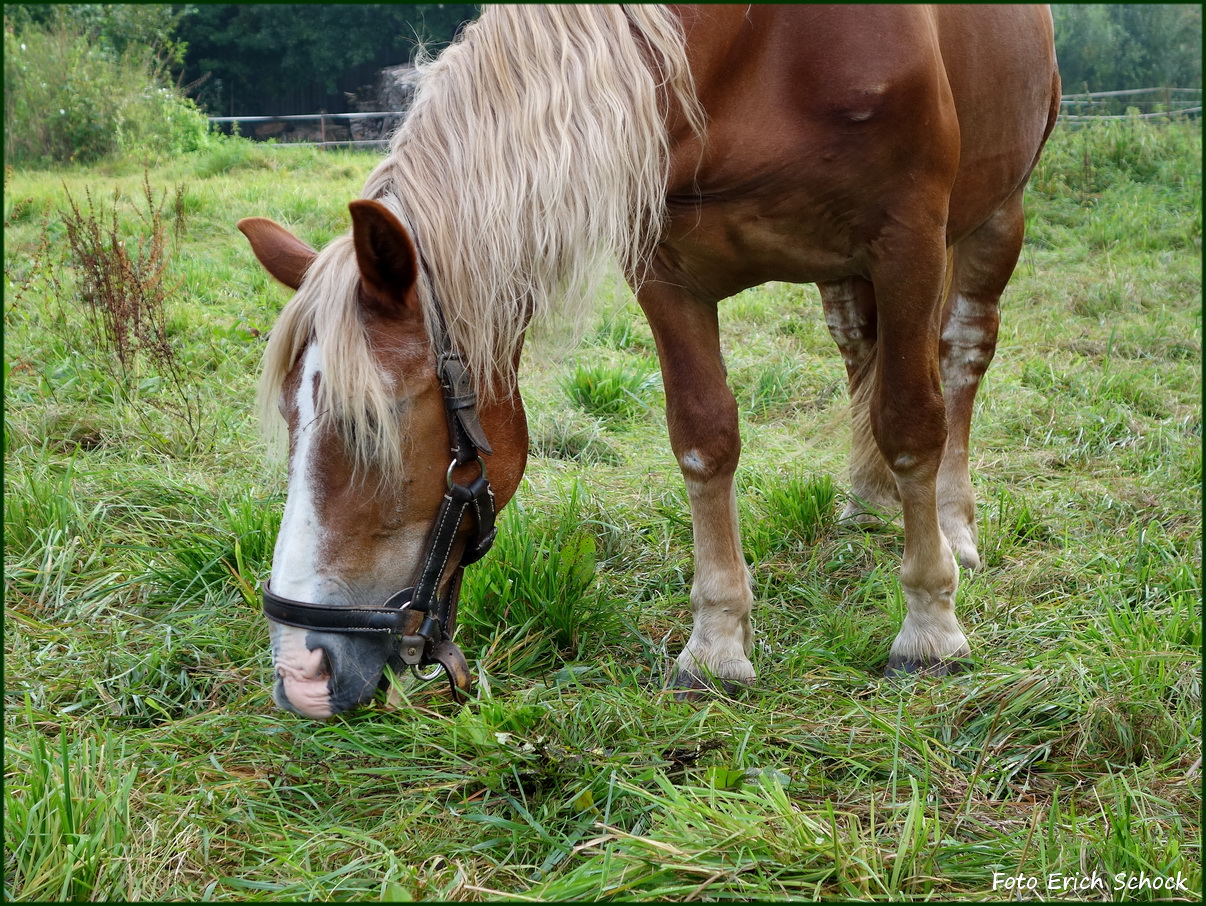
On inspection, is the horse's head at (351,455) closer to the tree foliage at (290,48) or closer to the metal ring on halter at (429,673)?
the metal ring on halter at (429,673)

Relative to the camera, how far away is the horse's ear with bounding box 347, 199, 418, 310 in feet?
4.98

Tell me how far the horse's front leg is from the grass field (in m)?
0.12

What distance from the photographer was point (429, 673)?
83.0 inches

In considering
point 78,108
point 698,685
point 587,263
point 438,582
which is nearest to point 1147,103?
point 78,108

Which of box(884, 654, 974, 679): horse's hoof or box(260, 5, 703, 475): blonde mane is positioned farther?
box(884, 654, 974, 679): horse's hoof

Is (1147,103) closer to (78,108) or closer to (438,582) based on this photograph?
(78,108)

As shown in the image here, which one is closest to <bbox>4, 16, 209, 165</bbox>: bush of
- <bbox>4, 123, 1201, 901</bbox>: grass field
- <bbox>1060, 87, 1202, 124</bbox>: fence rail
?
<bbox>4, 123, 1201, 901</bbox>: grass field

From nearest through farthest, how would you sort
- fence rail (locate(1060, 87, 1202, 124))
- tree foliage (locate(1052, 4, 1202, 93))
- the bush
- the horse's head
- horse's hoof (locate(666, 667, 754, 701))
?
the horse's head, horse's hoof (locate(666, 667, 754, 701)), the bush, fence rail (locate(1060, 87, 1202, 124)), tree foliage (locate(1052, 4, 1202, 93))

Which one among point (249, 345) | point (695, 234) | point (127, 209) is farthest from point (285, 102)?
point (695, 234)

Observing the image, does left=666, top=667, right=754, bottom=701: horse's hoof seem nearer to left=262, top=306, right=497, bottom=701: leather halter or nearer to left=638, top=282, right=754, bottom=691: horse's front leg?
left=638, top=282, right=754, bottom=691: horse's front leg

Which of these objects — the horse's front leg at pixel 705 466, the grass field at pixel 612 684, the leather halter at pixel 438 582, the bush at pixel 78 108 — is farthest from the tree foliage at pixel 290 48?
the leather halter at pixel 438 582

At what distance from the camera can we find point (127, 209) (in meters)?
7.20

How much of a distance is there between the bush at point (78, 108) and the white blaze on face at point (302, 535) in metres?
10.3

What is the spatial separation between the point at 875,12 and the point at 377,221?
1.22 meters
